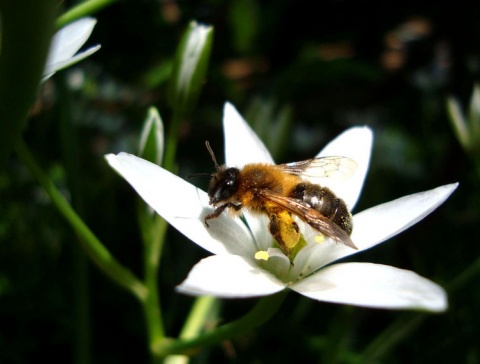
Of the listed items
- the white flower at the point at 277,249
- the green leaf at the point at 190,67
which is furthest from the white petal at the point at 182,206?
the green leaf at the point at 190,67

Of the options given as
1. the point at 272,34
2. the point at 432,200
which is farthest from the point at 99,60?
the point at 432,200

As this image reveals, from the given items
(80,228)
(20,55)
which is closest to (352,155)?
(80,228)

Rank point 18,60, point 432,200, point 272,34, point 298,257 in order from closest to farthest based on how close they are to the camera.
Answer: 1. point 18,60
2. point 432,200
3. point 298,257
4. point 272,34

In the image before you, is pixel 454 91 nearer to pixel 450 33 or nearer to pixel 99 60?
pixel 450 33

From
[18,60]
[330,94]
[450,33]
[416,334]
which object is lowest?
[416,334]

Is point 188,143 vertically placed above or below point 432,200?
→ below

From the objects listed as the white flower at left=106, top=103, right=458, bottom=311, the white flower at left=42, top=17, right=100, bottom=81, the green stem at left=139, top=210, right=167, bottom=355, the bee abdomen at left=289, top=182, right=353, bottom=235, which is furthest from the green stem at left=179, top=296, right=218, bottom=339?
the white flower at left=42, top=17, right=100, bottom=81

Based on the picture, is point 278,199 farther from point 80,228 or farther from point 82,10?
point 82,10
